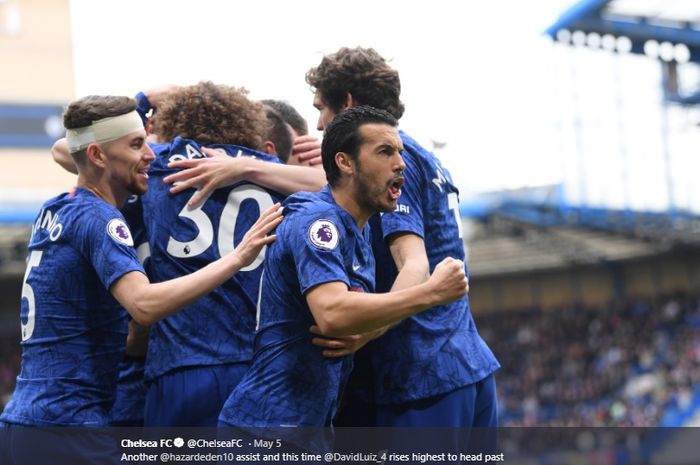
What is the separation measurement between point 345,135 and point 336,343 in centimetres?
80

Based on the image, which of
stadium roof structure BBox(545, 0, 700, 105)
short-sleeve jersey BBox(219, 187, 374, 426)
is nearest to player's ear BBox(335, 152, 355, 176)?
short-sleeve jersey BBox(219, 187, 374, 426)

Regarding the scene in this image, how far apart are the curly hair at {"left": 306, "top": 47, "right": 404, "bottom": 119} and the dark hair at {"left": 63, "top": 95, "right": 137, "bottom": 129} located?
2.82 feet

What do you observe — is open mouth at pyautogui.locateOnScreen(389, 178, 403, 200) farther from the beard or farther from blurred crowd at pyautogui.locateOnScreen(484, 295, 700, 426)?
blurred crowd at pyautogui.locateOnScreen(484, 295, 700, 426)

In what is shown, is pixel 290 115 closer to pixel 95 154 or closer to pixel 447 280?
pixel 95 154

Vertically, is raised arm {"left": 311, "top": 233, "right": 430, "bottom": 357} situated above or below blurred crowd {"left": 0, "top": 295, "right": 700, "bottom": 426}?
above

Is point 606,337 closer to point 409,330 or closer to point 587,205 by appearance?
point 587,205

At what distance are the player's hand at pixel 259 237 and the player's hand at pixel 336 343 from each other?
1.25ft

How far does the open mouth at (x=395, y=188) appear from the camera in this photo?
162 inches

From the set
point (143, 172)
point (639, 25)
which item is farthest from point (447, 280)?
point (639, 25)

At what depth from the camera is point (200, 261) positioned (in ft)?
15.2

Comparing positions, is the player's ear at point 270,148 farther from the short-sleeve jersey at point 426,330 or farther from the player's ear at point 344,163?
the player's ear at point 344,163

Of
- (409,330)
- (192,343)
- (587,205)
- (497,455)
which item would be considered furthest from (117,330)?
(587,205)

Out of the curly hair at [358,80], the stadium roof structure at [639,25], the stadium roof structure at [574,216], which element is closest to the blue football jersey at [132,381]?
the curly hair at [358,80]

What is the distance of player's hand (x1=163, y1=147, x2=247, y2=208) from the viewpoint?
4.62 meters
